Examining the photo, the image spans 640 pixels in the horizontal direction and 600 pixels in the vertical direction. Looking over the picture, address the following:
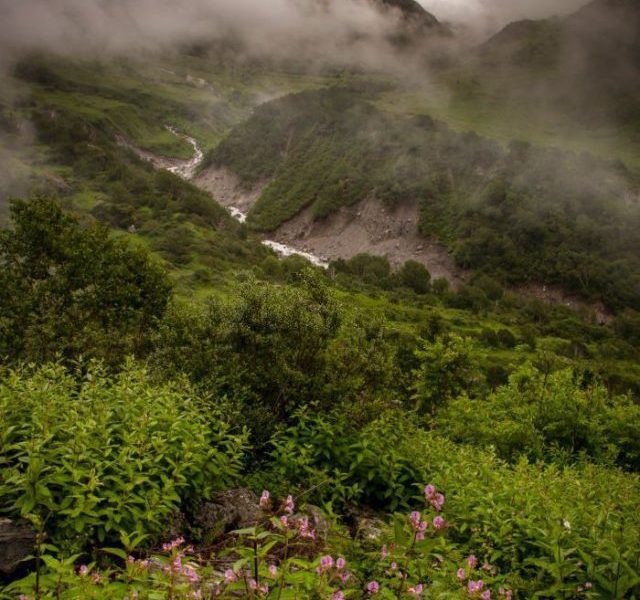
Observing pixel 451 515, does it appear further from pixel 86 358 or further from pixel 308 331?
pixel 86 358

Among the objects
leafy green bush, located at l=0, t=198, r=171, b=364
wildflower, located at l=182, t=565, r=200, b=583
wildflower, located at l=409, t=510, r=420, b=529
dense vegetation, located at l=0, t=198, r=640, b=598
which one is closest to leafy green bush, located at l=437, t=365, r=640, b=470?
dense vegetation, located at l=0, t=198, r=640, b=598

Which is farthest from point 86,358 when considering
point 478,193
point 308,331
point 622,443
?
point 478,193

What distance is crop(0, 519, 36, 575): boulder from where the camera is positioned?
7.26 metres

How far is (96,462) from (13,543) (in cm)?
163

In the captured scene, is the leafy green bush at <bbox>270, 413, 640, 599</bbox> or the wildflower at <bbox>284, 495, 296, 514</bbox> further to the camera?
the leafy green bush at <bbox>270, 413, 640, 599</bbox>

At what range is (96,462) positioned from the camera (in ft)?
24.5

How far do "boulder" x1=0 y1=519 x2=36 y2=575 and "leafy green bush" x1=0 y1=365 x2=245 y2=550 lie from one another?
9.2 inches

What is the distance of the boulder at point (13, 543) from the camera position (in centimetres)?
726

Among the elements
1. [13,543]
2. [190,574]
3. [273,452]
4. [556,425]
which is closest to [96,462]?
[13,543]

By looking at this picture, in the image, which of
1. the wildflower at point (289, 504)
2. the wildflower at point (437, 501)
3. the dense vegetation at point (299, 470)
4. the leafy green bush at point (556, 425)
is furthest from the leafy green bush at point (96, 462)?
the leafy green bush at point (556, 425)

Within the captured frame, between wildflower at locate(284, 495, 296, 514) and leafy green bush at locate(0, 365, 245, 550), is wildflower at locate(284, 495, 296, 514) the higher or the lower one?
the higher one

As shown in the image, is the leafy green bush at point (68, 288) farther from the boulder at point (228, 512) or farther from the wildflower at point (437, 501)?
the wildflower at point (437, 501)

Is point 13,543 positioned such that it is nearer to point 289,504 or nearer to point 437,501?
point 289,504

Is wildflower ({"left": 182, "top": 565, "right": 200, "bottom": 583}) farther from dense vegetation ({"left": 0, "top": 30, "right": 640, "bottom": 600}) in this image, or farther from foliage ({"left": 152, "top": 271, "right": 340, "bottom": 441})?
foliage ({"left": 152, "top": 271, "right": 340, "bottom": 441})
